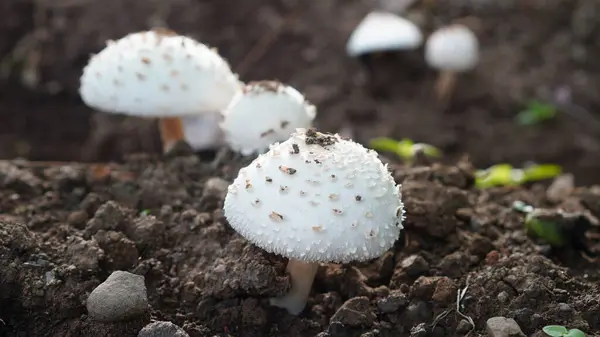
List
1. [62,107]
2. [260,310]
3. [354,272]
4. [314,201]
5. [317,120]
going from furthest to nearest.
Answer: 1. [62,107]
2. [317,120]
3. [354,272]
4. [260,310]
5. [314,201]

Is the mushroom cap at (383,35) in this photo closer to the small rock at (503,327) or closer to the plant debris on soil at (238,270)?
the plant debris on soil at (238,270)

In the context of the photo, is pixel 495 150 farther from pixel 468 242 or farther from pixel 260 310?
pixel 260 310

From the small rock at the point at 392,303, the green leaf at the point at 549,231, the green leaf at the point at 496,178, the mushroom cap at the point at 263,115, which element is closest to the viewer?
the small rock at the point at 392,303

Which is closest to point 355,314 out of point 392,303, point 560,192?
point 392,303

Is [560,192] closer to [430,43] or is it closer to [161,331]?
[430,43]

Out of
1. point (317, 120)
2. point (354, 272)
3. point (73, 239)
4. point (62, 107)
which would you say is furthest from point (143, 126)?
point (354, 272)

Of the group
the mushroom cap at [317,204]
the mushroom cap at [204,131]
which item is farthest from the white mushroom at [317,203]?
the mushroom cap at [204,131]
